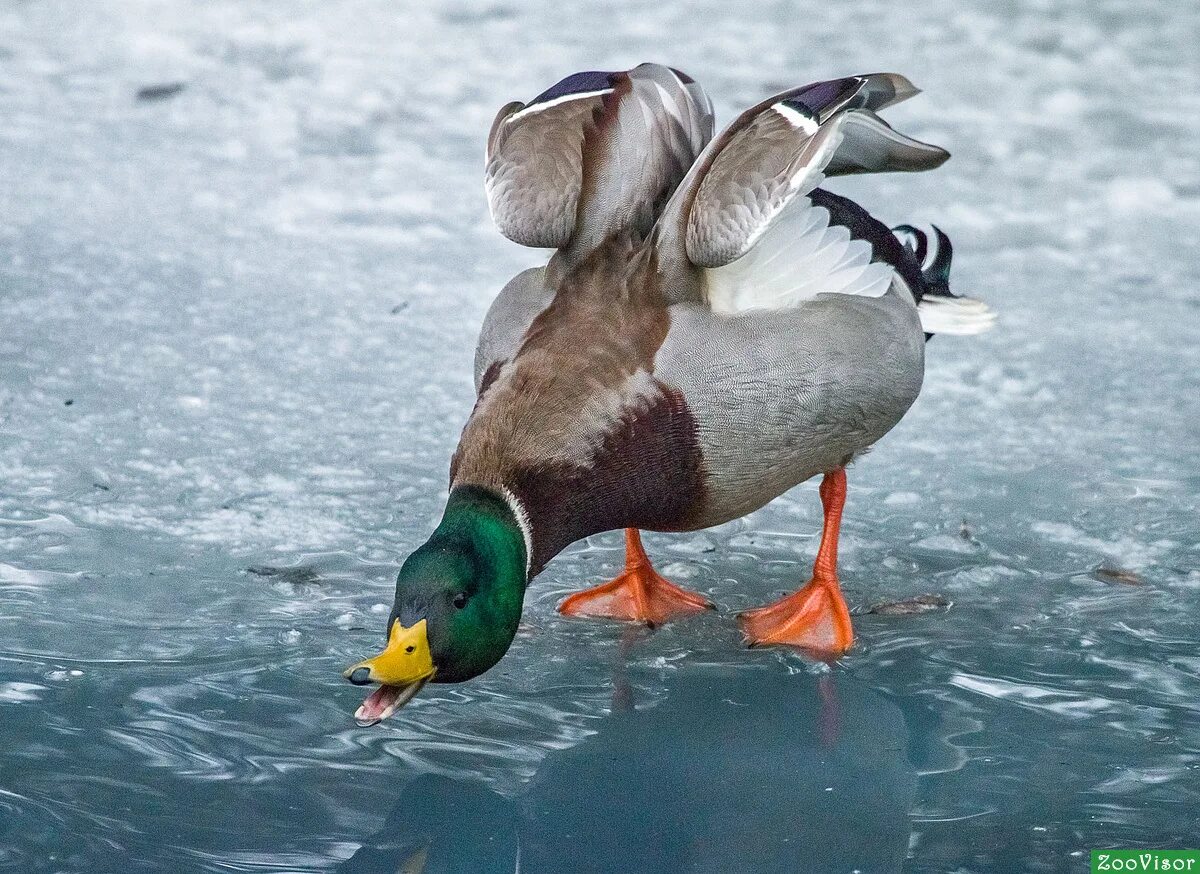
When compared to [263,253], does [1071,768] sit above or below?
below

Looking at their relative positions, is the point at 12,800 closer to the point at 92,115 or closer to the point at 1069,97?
the point at 92,115

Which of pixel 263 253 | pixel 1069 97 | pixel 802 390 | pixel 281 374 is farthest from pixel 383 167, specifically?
pixel 802 390

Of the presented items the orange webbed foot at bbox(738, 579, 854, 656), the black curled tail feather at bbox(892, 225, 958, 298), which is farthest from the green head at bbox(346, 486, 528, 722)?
the black curled tail feather at bbox(892, 225, 958, 298)

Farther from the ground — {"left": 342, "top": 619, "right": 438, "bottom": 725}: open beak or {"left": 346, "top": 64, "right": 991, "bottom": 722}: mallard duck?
{"left": 346, "top": 64, "right": 991, "bottom": 722}: mallard duck

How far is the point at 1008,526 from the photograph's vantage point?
3.90 metres

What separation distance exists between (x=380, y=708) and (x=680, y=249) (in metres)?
1.11

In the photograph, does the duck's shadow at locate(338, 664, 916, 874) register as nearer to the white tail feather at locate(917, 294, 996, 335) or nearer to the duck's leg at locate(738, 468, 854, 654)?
the duck's leg at locate(738, 468, 854, 654)

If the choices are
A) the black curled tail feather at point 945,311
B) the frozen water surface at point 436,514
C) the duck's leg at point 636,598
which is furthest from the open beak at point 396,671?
the black curled tail feather at point 945,311

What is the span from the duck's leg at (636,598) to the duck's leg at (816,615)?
6.1 inches

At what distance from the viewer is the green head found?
8.33 feet

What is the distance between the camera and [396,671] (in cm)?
252
